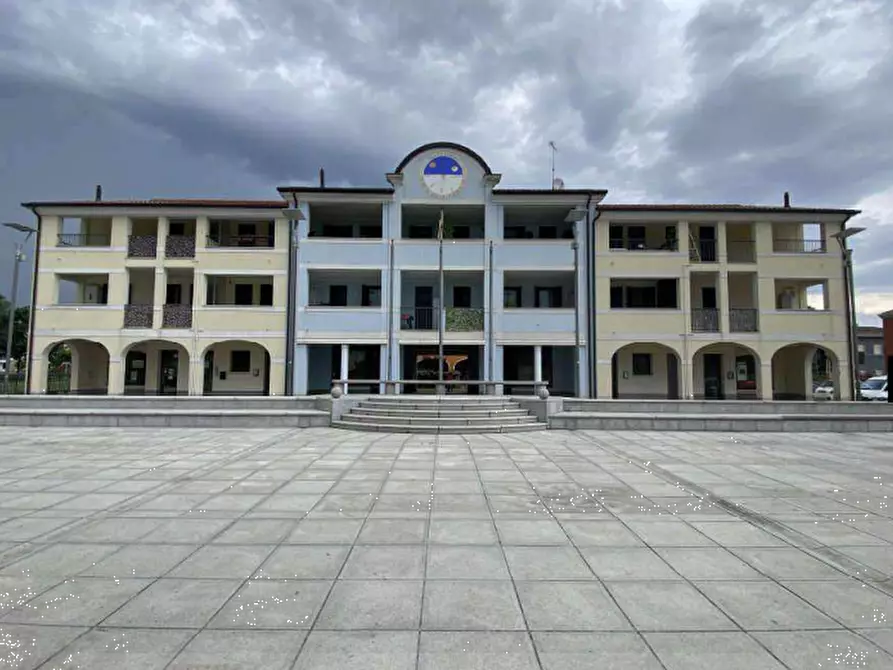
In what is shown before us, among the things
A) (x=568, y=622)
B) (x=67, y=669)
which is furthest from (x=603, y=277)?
(x=67, y=669)

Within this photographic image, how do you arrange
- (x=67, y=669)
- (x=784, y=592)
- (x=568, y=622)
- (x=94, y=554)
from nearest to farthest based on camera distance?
(x=67, y=669) < (x=568, y=622) < (x=784, y=592) < (x=94, y=554)

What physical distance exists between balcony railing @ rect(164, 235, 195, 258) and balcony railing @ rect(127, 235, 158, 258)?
66cm

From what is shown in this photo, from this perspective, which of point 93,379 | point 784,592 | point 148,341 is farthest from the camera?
point 93,379

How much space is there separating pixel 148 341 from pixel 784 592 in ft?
98.2

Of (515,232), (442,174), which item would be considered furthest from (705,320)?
→ (442,174)

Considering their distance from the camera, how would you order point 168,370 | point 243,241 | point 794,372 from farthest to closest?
point 794,372, point 168,370, point 243,241

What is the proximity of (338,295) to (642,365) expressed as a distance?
17.8 meters

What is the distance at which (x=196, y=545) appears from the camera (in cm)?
502

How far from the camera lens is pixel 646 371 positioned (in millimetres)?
27672

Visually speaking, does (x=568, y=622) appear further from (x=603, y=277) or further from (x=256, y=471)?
(x=603, y=277)

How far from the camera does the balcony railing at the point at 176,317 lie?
25344 millimetres

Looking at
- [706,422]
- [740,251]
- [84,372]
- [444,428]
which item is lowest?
[444,428]

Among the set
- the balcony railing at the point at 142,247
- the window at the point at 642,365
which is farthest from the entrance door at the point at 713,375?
the balcony railing at the point at 142,247

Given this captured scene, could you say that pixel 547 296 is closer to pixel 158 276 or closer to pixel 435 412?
pixel 435 412
